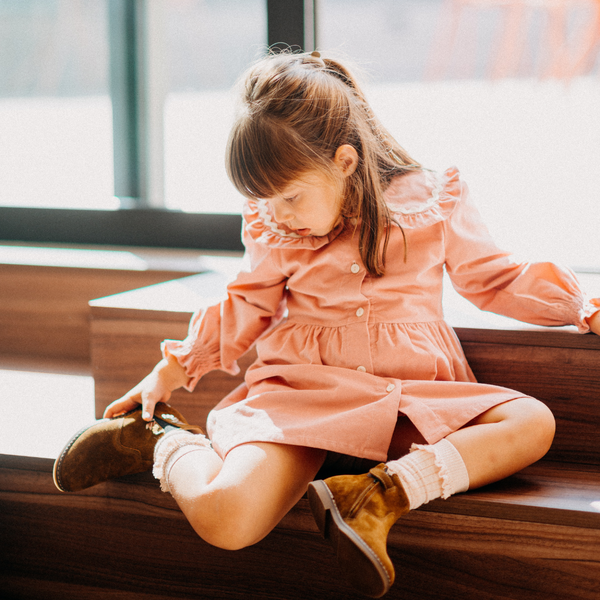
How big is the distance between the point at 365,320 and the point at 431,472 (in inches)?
9.8

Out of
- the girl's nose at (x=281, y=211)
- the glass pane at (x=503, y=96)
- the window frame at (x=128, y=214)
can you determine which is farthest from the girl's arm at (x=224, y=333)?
the window frame at (x=128, y=214)

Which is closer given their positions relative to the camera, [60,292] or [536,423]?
[536,423]

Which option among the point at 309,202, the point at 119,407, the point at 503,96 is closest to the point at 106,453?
the point at 119,407

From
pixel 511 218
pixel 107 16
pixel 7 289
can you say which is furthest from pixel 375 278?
pixel 107 16

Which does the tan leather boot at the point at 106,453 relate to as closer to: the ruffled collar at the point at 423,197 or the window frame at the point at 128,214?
the ruffled collar at the point at 423,197

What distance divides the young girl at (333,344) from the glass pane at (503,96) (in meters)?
0.49

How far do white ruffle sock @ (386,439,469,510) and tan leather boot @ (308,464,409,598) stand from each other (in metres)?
0.01

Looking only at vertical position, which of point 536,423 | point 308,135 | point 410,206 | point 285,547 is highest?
point 308,135

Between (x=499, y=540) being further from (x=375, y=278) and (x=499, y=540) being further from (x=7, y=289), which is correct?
(x=7, y=289)

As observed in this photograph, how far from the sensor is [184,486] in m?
0.83

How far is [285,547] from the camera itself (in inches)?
36.8

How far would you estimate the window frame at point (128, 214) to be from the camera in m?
1.75

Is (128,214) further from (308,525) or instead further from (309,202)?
(308,525)

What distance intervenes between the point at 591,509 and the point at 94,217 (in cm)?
150
